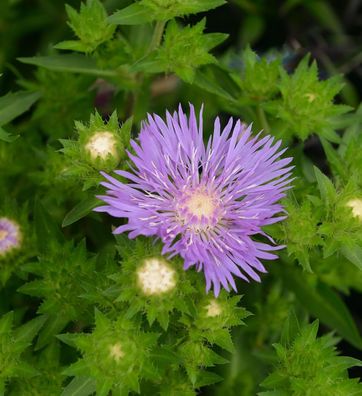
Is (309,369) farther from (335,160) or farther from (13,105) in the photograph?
(13,105)

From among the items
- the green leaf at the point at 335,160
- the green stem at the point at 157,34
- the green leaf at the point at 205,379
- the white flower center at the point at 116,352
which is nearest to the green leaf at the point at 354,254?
the green leaf at the point at 335,160

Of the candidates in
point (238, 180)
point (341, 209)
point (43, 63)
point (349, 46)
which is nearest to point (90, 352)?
point (238, 180)

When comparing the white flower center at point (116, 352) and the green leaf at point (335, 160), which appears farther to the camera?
the green leaf at point (335, 160)

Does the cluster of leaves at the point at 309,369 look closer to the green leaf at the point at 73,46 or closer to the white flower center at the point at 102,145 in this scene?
the white flower center at the point at 102,145

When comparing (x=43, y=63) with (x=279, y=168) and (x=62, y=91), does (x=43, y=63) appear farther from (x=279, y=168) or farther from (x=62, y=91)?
(x=279, y=168)

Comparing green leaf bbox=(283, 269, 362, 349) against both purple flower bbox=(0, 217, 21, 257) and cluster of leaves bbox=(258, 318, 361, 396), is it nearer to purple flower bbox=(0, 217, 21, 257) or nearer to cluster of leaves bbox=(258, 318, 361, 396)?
cluster of leaves bbox=(258, 318, 361, 396)
